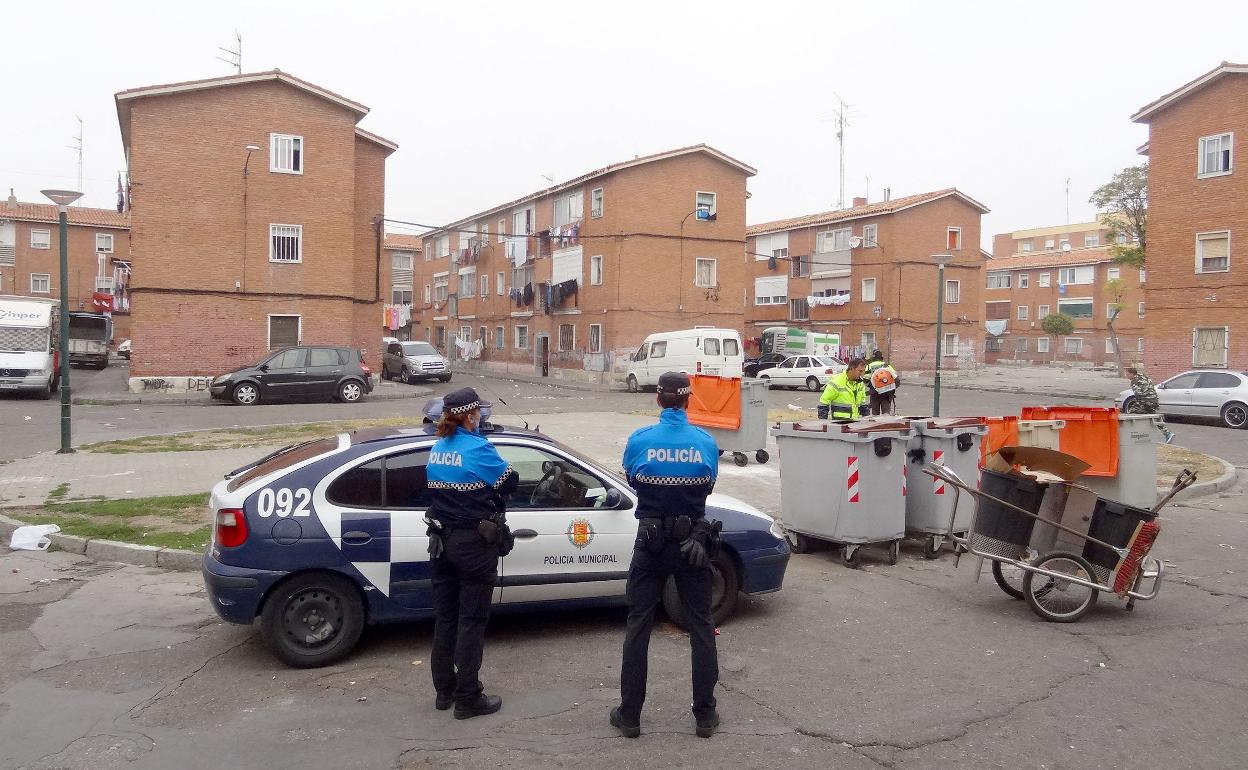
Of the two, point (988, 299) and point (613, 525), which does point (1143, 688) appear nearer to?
point (613, 525)

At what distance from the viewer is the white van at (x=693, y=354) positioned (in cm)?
3100

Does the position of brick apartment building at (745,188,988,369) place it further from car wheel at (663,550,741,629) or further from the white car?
car wheel at (663,550,741,629)

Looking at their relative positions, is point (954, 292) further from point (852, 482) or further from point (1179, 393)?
point (852, 482)

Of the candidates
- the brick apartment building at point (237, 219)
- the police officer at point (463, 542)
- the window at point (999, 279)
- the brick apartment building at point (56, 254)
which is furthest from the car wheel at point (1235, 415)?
the window at point (999, 279)

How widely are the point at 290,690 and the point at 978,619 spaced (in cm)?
444

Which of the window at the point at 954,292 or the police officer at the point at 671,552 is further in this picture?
the window at the point at 954,292

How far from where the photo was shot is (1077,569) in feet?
20.3

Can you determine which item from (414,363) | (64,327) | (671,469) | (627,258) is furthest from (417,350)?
(671,469)

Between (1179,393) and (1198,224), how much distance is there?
445 inches

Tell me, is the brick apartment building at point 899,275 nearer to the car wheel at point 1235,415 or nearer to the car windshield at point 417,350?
the car windshield at point 417,350

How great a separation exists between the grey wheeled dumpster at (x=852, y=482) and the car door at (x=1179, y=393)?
1621 centimetres

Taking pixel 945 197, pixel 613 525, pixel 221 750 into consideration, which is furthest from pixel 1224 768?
pixel 945 197

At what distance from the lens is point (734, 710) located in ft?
15.0

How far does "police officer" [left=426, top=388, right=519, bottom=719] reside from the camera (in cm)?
446
